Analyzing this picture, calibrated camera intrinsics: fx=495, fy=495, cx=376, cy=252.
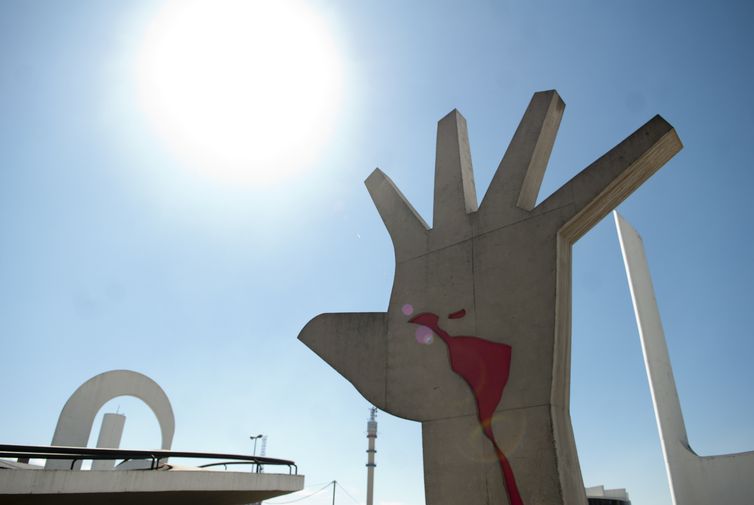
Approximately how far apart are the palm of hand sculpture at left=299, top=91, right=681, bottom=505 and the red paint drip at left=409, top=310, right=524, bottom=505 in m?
0.02

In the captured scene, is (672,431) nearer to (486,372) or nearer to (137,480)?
(486,372)

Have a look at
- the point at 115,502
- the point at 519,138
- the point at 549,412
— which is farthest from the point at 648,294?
the point at 115,502

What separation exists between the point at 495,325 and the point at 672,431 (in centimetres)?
1195

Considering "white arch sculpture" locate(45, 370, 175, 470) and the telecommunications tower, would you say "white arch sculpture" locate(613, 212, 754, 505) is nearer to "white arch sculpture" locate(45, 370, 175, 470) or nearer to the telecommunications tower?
"white arch sculpture" locate(45, 370, 175, 470)

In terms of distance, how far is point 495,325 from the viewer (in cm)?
675

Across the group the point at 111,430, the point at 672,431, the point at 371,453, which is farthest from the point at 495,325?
the point at 371,453

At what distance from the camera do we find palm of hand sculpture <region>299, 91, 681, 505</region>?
6.00 meters

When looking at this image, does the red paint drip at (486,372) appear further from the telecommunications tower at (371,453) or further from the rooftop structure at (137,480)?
the telecommunications tower at (371,453)

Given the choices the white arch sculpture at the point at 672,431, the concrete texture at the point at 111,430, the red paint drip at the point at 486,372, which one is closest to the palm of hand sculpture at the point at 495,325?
the red paint drip at the point at 486,372

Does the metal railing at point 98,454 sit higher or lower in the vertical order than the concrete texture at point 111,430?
lower

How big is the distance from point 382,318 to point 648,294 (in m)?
13.2

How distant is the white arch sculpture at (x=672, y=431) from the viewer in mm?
13164

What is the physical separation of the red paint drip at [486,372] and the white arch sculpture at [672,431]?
10842 millimetres

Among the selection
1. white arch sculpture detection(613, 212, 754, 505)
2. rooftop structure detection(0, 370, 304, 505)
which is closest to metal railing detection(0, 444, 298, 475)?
rooftop structure detection(0, 370, 304, 505)
